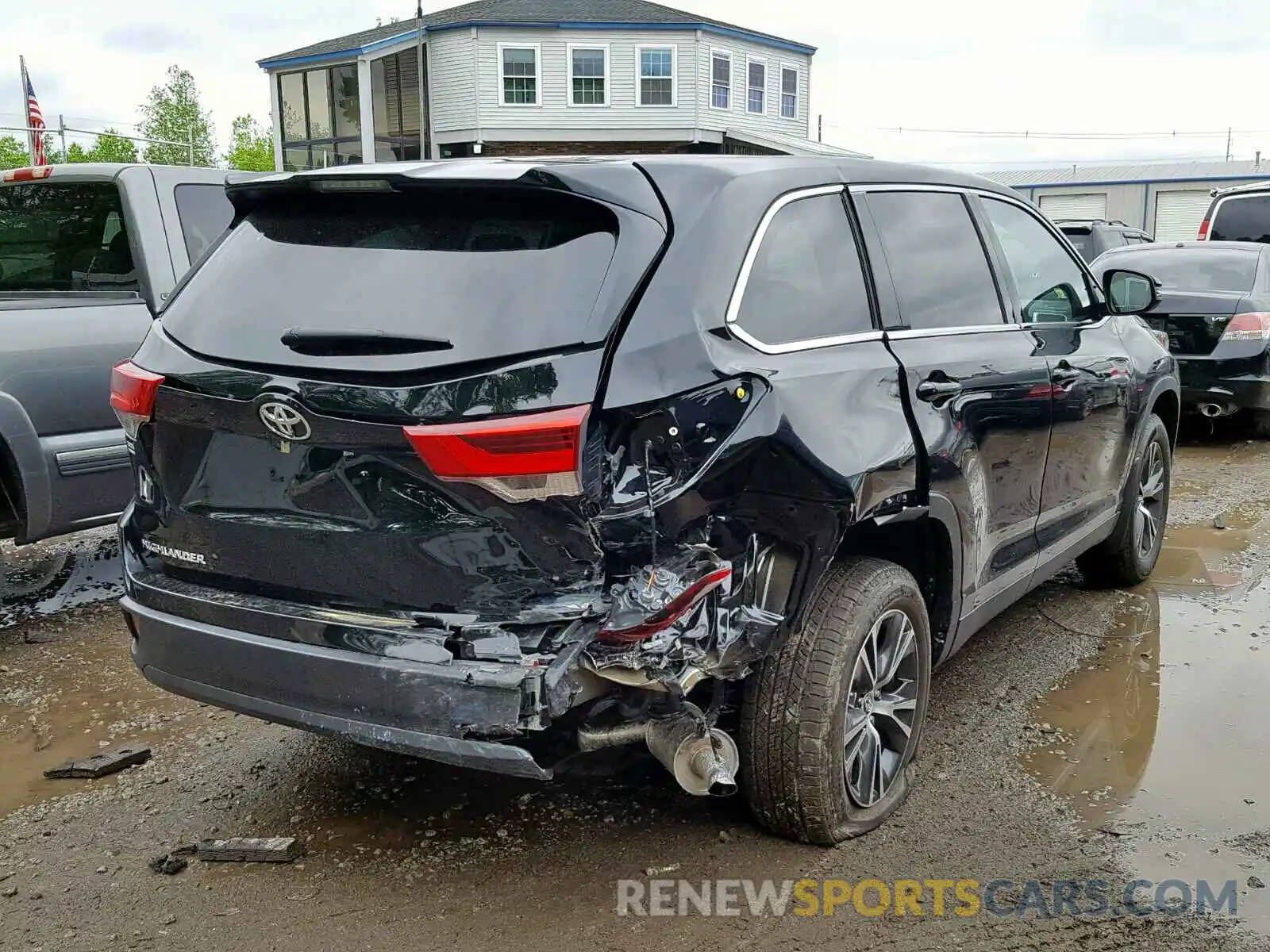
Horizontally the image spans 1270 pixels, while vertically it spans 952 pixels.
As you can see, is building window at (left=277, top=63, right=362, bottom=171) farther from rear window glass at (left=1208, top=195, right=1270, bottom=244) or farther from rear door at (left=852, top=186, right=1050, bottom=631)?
rear door at (left=852, top=186, right=1050, bottom=631)

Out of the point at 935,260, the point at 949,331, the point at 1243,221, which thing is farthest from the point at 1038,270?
the point at 1243,221

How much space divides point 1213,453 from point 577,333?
8.65 metres

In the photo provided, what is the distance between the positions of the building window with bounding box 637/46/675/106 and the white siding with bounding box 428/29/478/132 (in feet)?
15.0

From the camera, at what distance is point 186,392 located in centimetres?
309

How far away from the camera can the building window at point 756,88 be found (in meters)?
34.8

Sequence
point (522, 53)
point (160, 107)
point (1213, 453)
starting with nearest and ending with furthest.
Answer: point (1213, 453) → point (522, 53) → point (160, 107)

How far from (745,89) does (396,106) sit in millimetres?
10224

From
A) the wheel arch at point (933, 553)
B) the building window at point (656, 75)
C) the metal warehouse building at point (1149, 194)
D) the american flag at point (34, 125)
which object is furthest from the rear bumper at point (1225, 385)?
the metal warehouse building at point (1149, 194)

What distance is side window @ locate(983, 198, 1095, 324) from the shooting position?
4.50m

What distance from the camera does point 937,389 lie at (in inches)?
142

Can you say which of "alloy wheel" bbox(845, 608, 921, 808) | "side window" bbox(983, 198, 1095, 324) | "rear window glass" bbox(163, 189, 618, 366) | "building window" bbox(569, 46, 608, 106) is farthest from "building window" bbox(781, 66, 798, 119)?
"rear window glass" bbox(163, 189, 618, 366)

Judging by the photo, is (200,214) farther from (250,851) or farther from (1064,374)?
(1064,374)

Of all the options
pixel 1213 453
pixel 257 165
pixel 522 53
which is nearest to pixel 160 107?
pixel 257 165

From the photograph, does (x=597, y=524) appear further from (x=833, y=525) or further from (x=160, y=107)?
(x=160, y=107)
